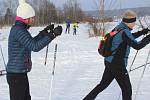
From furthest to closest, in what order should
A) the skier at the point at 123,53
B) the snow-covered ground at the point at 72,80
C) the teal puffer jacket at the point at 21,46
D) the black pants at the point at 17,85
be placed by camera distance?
1. the snow-covered ground at the point at 72,80
2. the skier at the point at 123,53
3. the black pants at the point at 17,85
4. the teal puffer jacket at the point at 21,46

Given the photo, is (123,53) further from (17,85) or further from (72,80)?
(72,80)

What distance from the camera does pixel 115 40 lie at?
5277mm

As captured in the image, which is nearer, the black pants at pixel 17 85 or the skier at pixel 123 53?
the black pants at pixel 17 85

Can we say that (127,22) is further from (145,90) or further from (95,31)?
(95,31)

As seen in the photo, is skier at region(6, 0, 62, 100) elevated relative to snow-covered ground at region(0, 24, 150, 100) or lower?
elevated

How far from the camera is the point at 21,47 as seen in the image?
4309 millimetres

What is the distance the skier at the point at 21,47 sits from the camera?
4.21 meters

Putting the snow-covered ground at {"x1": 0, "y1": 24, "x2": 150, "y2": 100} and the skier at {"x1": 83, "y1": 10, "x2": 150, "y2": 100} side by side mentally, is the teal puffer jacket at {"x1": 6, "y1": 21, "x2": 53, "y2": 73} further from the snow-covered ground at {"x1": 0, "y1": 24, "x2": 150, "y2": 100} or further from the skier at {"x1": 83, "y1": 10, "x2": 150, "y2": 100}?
the snow-covered ground at {"x1": 0, "y1": 24, "x2": 150, "y2": 100}

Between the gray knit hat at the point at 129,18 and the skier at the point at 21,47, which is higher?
the gray knit hat at the point at 129,18

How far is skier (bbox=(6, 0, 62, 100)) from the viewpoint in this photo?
421 centimetres

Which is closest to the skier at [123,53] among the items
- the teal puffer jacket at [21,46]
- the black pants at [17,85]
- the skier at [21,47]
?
the skier at [21,47]

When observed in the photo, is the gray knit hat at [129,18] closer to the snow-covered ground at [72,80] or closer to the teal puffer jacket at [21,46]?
the teal puffer jacket at [21,46]

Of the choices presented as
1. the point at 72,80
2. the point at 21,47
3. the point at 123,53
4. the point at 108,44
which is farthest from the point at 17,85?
the point at 72,80

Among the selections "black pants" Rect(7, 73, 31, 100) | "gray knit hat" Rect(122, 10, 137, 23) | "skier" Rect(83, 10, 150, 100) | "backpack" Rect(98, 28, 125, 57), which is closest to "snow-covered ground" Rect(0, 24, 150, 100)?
"skier" Rect(83, 10, 150, 100)
